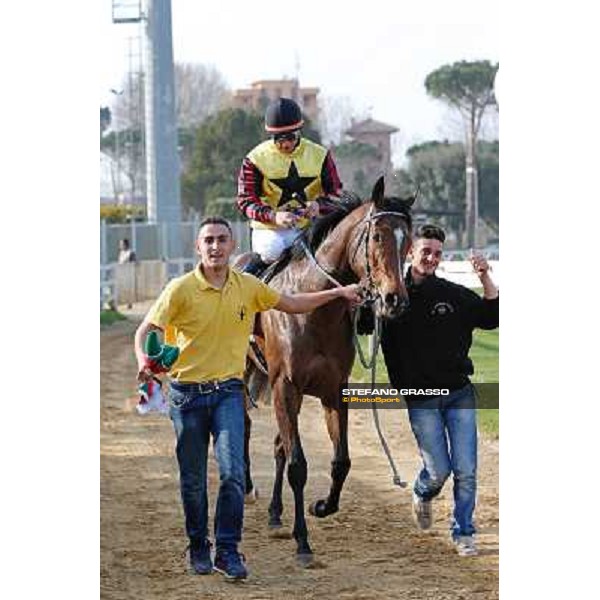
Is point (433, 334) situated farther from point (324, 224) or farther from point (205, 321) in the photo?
point (205, 321)

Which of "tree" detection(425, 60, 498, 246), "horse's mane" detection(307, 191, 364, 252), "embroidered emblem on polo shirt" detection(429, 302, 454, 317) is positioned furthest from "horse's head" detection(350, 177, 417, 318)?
"tree" detection(425, 60, 498, 246)

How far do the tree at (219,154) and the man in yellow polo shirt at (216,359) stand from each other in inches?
39.3

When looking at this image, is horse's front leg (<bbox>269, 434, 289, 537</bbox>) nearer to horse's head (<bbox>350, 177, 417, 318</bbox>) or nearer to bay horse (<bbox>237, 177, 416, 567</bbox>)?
bay horse (<bbox>237, 177, 416, 567</bbox>)

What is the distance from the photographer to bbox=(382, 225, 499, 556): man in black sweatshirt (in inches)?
347

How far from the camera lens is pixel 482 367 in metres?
9.33

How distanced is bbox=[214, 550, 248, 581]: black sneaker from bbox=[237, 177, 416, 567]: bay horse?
37cm

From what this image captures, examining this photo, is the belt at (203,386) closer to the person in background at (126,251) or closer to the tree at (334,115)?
→ the tree at (334,115)

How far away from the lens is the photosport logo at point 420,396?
8.88 m

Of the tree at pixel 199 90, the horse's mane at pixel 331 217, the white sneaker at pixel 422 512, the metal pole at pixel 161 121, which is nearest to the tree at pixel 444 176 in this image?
the horse's mane at pixel 331 217

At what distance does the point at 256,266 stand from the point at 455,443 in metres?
1.42

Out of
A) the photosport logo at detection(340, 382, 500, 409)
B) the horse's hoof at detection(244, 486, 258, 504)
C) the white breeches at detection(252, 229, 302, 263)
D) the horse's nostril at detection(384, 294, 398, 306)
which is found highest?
the white breeches at detection(252, 229, 302, 263)

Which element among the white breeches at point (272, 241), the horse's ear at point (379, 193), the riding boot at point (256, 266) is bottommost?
the riding boot at point (256, 266)
